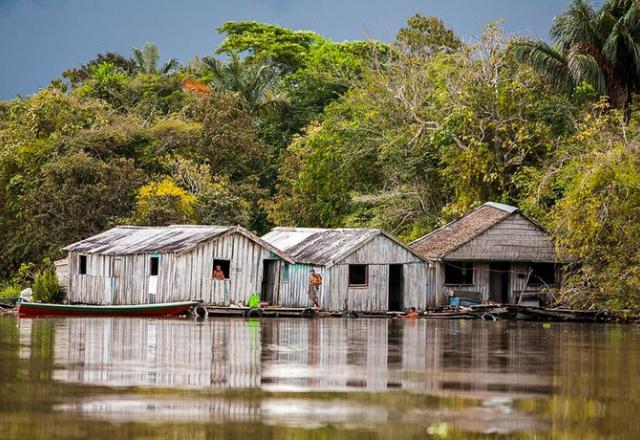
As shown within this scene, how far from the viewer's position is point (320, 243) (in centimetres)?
4156

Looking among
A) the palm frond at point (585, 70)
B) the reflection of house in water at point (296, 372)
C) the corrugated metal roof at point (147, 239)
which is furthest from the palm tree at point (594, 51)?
the reflection of house in water at point (296, 372)

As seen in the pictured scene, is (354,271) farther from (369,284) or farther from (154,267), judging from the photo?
(154,267)

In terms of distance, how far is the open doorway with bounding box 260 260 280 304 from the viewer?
40.4 m

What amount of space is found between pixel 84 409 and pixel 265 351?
8.94 meters

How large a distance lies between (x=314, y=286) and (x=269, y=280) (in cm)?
179

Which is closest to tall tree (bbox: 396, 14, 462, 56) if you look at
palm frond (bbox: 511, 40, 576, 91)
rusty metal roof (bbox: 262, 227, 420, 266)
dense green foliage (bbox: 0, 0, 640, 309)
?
dense green foliage (bbox: 0, 0, 640, 309)

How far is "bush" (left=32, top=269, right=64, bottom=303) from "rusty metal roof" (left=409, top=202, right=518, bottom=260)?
42.4ft

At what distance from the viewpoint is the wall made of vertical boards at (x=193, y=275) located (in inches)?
1523

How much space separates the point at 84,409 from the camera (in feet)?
41.4

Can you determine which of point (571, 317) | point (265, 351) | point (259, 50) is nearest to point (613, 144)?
point (571, 317)

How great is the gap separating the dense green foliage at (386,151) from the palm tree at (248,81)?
0.13 m

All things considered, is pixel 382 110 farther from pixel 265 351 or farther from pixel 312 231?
pixel 265 351

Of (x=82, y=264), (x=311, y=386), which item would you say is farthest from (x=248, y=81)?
(x=311, y=386)

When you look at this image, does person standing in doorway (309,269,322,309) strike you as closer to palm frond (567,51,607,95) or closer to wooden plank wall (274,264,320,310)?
wooden plank wall (274,264,320,310)
